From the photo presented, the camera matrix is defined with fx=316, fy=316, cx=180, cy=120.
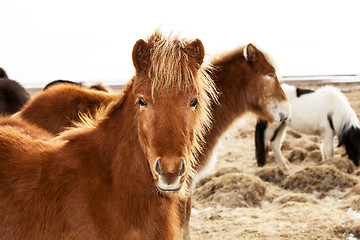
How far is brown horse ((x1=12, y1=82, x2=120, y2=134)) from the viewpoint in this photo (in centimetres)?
434

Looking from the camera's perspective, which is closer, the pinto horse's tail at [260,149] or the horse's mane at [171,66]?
the horse's mane at [171,66]

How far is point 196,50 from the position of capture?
2.18 metres

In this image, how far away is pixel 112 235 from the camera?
1.96m

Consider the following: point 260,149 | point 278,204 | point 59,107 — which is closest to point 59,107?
point 59,107

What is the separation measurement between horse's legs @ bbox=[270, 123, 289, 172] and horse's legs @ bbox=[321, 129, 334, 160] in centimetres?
107

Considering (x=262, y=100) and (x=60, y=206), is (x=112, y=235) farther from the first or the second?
(x=262, y=100)

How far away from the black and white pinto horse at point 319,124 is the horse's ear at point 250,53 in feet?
12.5

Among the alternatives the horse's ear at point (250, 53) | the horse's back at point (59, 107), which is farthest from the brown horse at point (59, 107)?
the horse's ear at point (250, 53)

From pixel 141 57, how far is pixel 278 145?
267 inches

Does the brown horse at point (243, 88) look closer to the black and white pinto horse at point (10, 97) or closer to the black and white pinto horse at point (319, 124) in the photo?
the black and white pinto horse at point (319, 124)

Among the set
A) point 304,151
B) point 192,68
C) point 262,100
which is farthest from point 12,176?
point 304,151

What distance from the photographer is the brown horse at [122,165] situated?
1914mm

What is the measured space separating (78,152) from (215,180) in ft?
14.5

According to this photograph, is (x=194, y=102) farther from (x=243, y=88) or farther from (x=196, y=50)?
(x=243, y=88)
